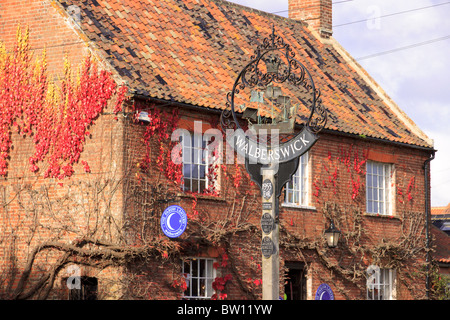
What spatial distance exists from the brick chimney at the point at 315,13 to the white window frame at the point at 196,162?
30.2 feet

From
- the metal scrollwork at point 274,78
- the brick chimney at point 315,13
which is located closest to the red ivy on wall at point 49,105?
the metal scrollwork at point 274,78

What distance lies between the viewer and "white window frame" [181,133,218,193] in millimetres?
20594

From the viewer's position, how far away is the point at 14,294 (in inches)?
780

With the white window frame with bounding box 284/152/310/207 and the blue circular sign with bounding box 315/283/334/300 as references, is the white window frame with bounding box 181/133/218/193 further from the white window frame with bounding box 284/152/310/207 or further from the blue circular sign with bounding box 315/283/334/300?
the blue circular sign with bounding box 315/283/334/300

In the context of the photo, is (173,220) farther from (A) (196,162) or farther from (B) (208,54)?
(B) (208,54)

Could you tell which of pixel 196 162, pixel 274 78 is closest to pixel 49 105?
pixel 196 162

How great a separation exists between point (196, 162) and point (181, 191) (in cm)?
89

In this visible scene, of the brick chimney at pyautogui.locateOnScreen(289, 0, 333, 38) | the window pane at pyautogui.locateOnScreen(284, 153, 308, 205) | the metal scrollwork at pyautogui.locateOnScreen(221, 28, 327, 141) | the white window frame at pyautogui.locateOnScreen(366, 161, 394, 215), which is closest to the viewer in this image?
the metal scrollwork at pyautogui.locateOnScreen(221, 28, 327, 141)

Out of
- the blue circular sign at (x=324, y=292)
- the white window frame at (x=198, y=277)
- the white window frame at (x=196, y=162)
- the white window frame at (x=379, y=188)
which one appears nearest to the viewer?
the white window frame at (x=198, y=277)

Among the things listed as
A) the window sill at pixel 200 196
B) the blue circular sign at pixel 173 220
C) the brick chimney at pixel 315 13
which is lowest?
the blue circular sign at pixel 173 220

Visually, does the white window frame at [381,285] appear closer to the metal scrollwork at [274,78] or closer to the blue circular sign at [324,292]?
the blue circular sign at [324,292]

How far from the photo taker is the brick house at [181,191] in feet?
63.9

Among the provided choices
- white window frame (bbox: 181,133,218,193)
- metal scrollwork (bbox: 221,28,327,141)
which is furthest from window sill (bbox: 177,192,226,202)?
metal scrollwork (bbox: 221,28,327,141)

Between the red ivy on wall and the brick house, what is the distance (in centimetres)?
19
